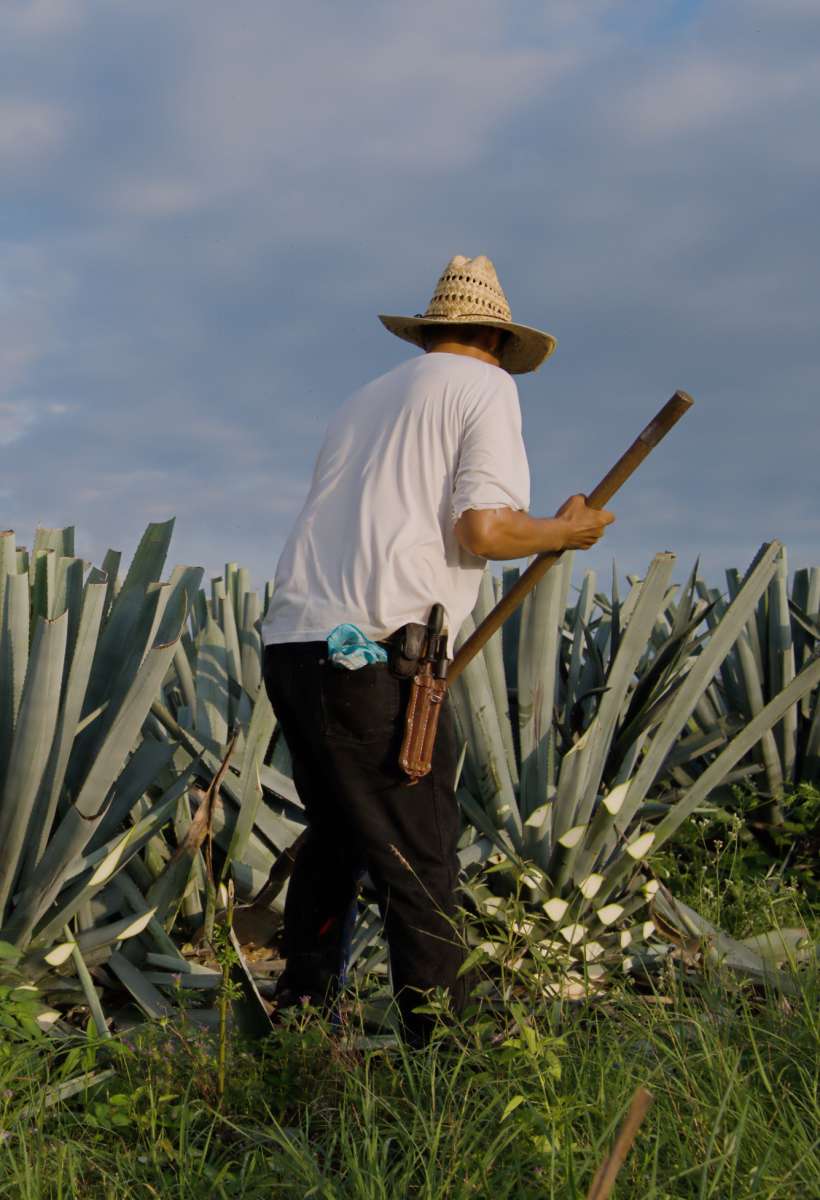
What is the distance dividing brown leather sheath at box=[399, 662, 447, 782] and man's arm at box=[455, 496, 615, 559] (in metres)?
0.30

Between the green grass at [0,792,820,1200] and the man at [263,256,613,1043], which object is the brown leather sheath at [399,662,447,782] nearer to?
the man at [263,256,613,1043]

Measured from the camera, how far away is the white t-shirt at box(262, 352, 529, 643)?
3.16 m

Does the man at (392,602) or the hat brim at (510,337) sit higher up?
the hat brim at (510,337)

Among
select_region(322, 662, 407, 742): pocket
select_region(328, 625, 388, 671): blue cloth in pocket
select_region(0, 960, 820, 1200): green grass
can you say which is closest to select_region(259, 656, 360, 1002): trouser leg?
select_region(0, 960, 820, 1200): green grass

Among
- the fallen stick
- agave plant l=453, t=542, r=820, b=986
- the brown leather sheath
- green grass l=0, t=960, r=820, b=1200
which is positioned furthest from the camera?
agave plant l=453, t=542, r=820, b=986

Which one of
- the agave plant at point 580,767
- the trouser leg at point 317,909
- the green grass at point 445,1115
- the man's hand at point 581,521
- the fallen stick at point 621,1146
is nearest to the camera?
the fallen stick at point 621,1146

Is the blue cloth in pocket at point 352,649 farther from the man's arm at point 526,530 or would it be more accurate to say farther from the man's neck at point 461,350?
the man's neck at point 461,350

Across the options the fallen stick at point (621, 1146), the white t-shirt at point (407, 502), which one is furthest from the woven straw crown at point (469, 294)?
the fallen stick at point (621, 1146)

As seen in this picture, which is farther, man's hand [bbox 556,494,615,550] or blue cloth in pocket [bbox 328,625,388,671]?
man's hand [bbox 556,494,615,550]

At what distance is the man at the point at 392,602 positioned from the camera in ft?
10.2

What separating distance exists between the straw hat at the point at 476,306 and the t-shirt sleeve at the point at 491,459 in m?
0.26

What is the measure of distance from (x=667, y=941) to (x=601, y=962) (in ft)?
0.91

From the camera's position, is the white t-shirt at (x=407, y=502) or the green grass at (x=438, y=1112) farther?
the white t-shirt at (x=407, y=502)

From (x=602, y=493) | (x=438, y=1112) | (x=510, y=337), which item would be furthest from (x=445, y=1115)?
(x=510, y=337)
